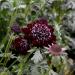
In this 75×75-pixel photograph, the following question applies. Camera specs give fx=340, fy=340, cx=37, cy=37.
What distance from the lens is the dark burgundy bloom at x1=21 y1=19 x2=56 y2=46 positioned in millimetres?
1889

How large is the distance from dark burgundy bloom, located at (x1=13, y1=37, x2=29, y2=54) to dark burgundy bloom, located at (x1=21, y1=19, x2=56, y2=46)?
0.16ft

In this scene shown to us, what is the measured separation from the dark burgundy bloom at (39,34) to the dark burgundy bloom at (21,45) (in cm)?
5

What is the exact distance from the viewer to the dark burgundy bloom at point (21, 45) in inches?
76.8

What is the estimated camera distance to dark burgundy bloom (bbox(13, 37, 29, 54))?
1.95m

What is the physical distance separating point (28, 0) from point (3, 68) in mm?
581

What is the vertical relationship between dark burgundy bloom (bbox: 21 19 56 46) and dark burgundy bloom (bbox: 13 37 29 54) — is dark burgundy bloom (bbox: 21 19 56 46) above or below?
above

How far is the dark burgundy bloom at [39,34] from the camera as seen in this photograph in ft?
6.20

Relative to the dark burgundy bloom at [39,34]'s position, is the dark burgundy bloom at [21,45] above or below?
below

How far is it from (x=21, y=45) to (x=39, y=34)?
0.13m

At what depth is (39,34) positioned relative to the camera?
1910mm

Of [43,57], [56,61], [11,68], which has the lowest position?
[11,68]

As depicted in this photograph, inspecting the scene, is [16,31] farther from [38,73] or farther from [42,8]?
[42,8]

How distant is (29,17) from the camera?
8.80ft

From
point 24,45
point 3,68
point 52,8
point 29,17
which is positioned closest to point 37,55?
→ point 24,45
